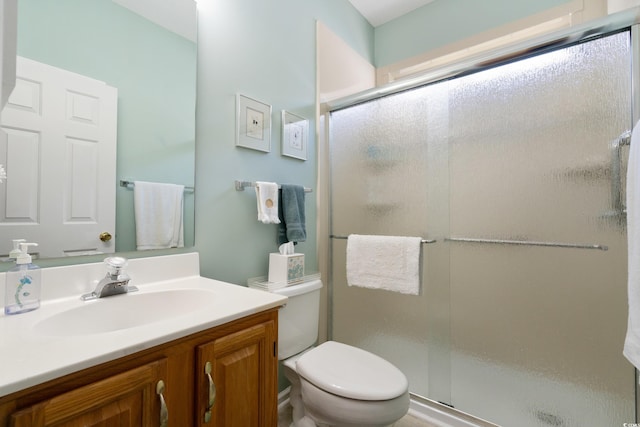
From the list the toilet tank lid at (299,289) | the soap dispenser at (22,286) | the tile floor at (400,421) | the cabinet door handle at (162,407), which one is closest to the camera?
the cabinet door handle at (162,407)

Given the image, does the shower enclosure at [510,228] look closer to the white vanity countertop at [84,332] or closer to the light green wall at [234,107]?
the light green wall at [234,107]

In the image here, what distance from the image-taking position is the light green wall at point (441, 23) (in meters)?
1.85

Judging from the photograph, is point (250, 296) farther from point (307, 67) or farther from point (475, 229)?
point (307, 67)

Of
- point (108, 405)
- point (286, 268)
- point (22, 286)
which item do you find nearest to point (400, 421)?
point (286, 268)

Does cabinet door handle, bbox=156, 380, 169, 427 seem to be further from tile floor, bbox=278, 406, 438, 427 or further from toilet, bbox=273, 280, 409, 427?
tile floor, bbox=278, 406, 438, 427

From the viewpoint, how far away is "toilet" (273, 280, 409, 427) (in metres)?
1.04

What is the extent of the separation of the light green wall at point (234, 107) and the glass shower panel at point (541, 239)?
0.87 m

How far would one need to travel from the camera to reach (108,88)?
1.01m

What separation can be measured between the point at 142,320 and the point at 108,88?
0.80 meters

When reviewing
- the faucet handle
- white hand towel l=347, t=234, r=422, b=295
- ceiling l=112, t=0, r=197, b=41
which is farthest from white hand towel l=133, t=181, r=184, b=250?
white hand towel l=347, t=234, r=422, b=295

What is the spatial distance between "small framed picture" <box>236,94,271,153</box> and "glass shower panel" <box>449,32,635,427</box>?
100cm

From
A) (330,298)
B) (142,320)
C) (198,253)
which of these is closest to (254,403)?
(142,320)

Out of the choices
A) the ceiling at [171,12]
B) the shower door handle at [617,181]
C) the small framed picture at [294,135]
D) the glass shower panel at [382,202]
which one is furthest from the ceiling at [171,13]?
the shower door handle at [617,181]

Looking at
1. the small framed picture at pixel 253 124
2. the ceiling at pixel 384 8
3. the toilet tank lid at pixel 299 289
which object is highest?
the ceiling at pixel 384 8
